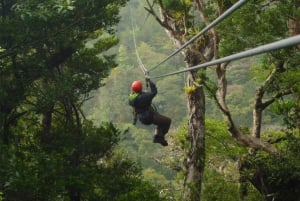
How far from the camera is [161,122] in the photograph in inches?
291

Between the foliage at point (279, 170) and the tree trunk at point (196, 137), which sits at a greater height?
the tree trunk at point (196, 137)

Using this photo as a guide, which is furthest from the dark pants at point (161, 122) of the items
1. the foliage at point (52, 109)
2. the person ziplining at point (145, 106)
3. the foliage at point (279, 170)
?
the foliage at point (279, 170)

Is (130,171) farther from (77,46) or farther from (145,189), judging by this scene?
(77,46)

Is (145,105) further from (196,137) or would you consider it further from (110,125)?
(110,125)

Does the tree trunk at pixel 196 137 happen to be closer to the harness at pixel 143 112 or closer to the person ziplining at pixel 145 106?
the person ziplining at pixel 145 106

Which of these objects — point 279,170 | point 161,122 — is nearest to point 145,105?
point 161,122

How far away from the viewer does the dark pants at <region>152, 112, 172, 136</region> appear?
724 centimetres

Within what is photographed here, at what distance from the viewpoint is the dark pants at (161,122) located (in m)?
7.24

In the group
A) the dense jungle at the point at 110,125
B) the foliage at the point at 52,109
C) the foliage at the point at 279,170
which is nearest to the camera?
the dense jungle at the point at 110,125

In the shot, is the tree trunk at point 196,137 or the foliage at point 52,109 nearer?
the foliage at point 52,109

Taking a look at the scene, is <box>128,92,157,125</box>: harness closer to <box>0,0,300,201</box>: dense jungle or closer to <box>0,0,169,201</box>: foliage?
<box>0,0,300,201</box>: dense jungle

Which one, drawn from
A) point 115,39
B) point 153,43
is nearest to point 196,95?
point 115,39

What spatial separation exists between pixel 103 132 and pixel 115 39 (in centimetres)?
258

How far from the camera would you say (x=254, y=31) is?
→ 5.96 meters
